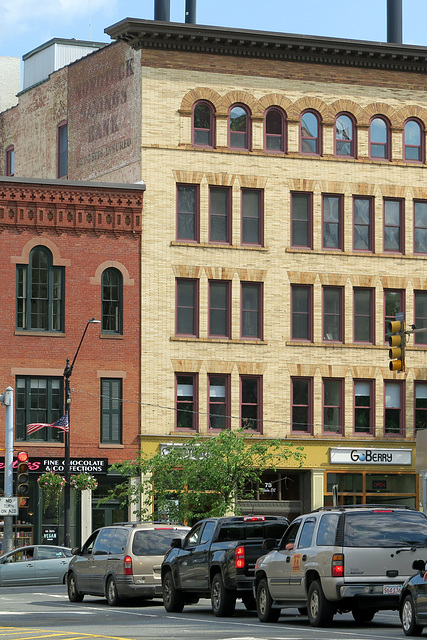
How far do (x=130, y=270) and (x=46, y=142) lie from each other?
13.3 meters

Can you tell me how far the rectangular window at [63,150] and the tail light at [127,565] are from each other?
3658cm

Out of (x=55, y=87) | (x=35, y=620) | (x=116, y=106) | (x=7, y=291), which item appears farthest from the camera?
(x=55, y=87)

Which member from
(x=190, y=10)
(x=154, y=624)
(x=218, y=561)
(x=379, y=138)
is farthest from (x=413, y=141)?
(x=154, y=624)

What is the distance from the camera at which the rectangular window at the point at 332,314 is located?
5612 centimetres

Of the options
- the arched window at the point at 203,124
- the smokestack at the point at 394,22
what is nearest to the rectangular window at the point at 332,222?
the arched window at the point at 203,124

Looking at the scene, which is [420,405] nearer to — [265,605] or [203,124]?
[203,124]

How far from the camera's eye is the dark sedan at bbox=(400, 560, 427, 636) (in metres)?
18.9

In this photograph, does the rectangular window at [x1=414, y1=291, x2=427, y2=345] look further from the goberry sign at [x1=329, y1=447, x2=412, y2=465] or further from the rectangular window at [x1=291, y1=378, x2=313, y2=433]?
the rectangular window at [x1=291, y1=378, x2=313, y2=433]

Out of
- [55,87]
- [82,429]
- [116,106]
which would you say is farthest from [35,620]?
[55,87]

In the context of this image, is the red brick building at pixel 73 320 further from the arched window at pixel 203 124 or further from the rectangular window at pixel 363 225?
the rectangular window at pixel 363 225

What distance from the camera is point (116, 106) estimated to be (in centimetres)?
5681

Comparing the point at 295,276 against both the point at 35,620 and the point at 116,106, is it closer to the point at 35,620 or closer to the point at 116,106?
the point at 116,106

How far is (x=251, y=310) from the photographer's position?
182 feet

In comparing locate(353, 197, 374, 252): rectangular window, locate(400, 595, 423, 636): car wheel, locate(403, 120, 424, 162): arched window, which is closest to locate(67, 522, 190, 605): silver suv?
locate(400, 595, 423, 636): car wheel
